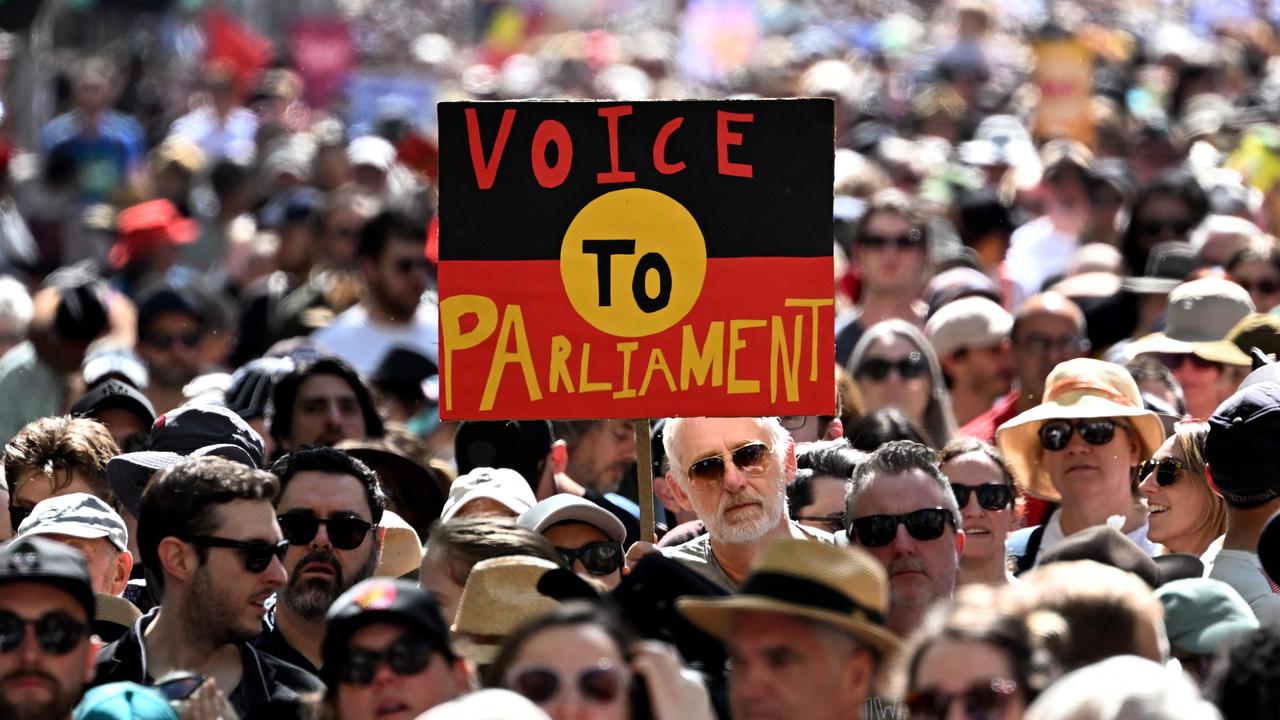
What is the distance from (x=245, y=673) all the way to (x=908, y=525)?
69.1 inches

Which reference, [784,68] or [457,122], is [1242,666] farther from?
[784,68]

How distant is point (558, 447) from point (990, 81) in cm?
1299

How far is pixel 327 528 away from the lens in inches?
293

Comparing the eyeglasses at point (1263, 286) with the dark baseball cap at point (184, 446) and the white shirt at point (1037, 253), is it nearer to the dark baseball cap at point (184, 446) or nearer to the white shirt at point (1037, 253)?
the white shirt at point (1037, 253)

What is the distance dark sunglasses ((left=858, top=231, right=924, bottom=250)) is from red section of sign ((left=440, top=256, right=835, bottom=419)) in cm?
427

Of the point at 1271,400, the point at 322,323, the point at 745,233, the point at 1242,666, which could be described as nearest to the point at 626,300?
the point at 745,233

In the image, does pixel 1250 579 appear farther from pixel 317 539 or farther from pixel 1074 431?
pixel 317 539

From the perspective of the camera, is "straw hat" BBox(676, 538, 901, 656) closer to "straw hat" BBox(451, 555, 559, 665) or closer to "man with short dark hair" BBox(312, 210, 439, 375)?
"straw hat" BBox(451, 555, 559, 665)

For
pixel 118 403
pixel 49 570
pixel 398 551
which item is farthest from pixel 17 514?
pixel 49 570

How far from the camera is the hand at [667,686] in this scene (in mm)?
5480

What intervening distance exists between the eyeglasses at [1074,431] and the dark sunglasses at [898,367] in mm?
1661

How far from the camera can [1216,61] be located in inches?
784

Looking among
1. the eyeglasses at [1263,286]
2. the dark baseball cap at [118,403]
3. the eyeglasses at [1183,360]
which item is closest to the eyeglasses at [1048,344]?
the eyeglasses at [1183,360]

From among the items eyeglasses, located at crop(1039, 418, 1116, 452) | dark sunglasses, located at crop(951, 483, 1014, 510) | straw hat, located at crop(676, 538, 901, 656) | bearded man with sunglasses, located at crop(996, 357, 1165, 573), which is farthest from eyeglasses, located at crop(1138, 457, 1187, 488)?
straw hat, located at crop(676, 538, 901, 656)
